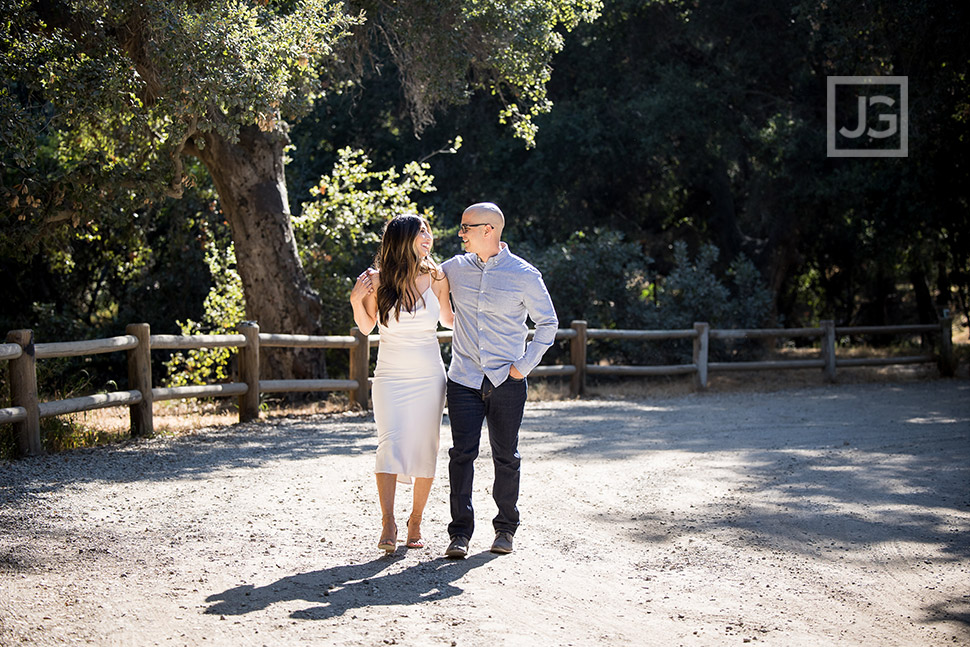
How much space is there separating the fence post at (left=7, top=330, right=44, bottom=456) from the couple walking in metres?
4.16

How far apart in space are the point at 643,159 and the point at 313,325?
35.1 feet

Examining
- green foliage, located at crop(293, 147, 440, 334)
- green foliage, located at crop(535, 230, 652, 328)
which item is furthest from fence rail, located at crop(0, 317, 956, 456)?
green foliage, located at crop(293, 147, 440, 334)

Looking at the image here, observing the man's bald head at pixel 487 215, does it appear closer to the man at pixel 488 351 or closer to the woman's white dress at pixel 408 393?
the man at pixel 488 351

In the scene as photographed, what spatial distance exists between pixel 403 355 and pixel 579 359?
9.47 m

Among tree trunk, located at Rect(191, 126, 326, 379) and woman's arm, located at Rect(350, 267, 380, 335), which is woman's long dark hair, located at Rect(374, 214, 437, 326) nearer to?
woman's arm, located at Rect(350, 267, 380, 335)

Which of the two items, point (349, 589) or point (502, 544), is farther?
point (502, 544)

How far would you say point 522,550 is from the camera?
5.39 metres

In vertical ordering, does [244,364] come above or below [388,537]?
above

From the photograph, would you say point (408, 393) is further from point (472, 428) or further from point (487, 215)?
point (487, 215)

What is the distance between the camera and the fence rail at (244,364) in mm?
7945

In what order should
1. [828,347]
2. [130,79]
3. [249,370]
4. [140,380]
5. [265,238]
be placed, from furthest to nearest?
[828,347] → [265,238] → [249,370] → [140,380] → [130,79]

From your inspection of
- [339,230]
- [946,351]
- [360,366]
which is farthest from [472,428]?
[946,351]

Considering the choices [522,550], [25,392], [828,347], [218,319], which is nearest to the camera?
[522,550]

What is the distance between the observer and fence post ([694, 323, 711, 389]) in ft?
49.6
